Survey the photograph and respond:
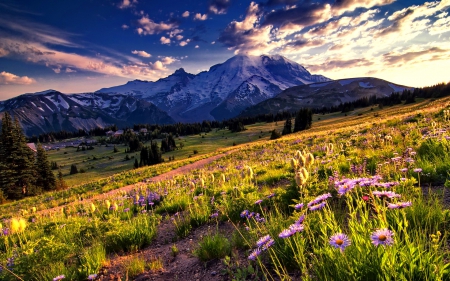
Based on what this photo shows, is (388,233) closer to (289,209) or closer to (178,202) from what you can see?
→ (289,209)

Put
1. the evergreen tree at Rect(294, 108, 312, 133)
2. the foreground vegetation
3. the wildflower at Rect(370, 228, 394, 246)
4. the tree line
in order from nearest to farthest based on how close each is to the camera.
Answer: the wildflower at Rect(370, 228, 394, 246) < the foreground vegetation < the tree line < the evergreen tree at Rect(294, 108, 312, 133)

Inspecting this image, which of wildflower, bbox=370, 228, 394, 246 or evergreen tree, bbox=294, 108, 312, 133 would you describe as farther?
evergreen tree, bbox=294, 108, 312, 133

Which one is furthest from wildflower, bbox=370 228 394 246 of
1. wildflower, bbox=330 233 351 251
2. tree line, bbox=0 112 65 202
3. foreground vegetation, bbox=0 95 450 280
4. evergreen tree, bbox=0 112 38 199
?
evergreen tree, bbox=0 112 38 199

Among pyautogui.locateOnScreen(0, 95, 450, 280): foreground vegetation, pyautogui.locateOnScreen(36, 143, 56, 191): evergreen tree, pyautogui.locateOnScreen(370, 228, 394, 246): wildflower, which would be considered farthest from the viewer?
pyautogui.locateOnScreen(36, 143, 56, 191): evergreen tree

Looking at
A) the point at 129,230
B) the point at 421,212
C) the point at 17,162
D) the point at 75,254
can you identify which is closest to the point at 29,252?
the point at 75,254

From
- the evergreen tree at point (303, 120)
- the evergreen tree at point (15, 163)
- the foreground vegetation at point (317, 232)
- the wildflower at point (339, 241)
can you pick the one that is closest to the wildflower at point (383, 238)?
the foreground vegetation at point (317, 232)

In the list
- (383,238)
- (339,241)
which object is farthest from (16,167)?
(383,238)

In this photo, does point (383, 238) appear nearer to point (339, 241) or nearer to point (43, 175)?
point (339, 241)

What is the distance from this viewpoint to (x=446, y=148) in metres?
5.53

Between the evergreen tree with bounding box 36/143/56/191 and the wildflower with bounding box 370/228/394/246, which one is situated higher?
the wildflower with bounding box 370/228/394/246

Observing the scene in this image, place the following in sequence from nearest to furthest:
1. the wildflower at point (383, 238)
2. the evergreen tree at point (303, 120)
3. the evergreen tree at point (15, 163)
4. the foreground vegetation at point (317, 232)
A: 1. the wildflower at point (383, 238)
2. the foreground vegetation at point (317, 232)
3. the evergreen tree at point (15, 163)
4. the evergreen tree at point (303, 120)

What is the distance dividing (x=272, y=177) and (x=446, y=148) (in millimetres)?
4865

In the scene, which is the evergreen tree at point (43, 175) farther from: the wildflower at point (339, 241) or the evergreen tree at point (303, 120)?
the evergreen tree at point (303, 120)

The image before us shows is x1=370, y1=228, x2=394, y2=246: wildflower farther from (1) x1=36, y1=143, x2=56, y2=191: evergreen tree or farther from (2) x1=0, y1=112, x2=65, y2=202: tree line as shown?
(1) x1=36, y1=143, x2=56, y2=191: evergreen tree
